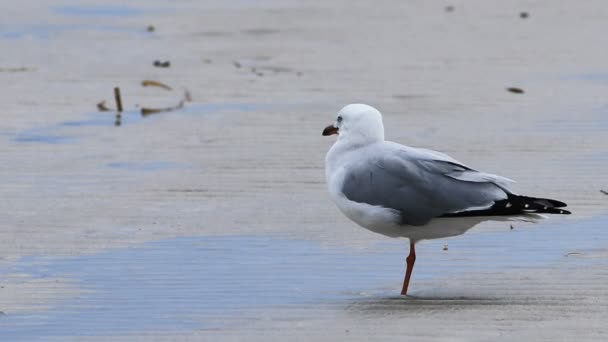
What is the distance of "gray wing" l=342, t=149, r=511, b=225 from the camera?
5453 mm

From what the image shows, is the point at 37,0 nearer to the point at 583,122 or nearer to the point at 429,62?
the point at 429,62

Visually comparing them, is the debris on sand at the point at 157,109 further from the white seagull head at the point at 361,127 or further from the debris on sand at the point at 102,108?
the white seagull head at the point at 361,127

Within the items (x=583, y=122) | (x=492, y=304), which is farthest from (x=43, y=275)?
(x=583, y=122)

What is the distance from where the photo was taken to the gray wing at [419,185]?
545cm

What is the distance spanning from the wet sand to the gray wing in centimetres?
42

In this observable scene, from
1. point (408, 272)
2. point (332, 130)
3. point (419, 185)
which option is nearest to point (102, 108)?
point (332, 130)

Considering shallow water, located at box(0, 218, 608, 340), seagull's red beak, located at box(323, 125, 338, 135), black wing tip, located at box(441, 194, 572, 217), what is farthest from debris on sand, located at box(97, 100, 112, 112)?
black wing tip, located at box(441, 194, 572, 217)

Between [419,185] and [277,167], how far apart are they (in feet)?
9.54

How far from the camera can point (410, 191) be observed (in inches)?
220

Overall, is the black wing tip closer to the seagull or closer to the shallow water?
the seagull

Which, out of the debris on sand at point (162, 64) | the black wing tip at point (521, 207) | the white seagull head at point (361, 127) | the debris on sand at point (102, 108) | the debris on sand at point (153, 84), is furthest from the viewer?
the debris on sand at point (162, 64)

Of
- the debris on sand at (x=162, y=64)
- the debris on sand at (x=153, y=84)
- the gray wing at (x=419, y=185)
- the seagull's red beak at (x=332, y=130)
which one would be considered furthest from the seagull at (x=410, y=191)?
→ the debris on sand at (x=162, y=64)

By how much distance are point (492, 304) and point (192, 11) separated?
10.5 m

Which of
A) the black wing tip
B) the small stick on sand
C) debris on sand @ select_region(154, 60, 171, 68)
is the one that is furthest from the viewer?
debris on sand @ select_region(154, 60, 171, 68)
